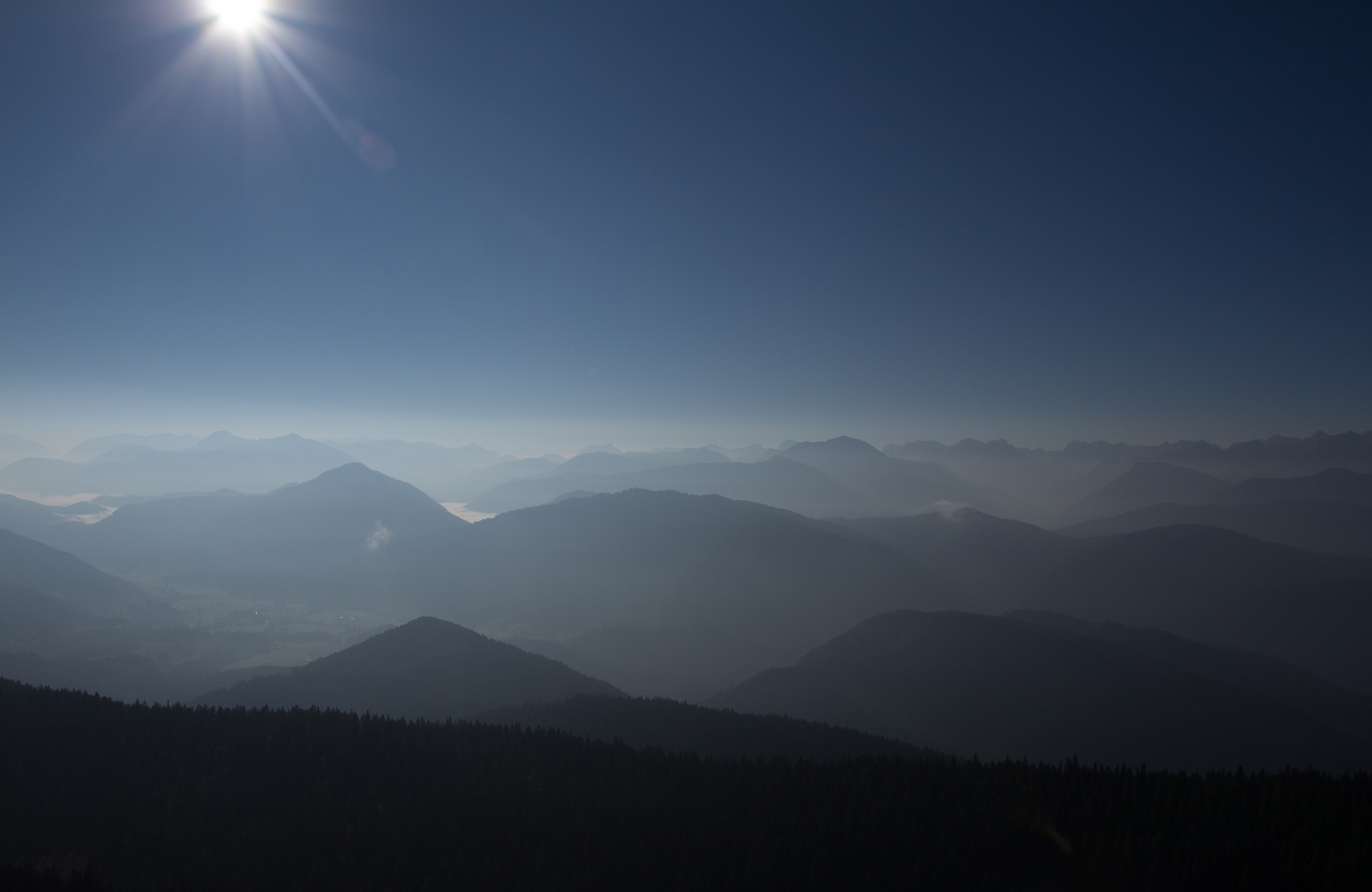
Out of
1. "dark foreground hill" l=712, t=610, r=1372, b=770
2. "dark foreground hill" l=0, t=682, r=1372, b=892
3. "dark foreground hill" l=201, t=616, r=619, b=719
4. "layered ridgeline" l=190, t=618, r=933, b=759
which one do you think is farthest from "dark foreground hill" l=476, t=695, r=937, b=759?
"dark foreground hill" l=712, t=610, r=1372, b=770

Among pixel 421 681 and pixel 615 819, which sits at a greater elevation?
pixel 615 819

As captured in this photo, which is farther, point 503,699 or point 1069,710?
point 1069,710

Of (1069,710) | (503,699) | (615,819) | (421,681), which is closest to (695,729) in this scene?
(615,819)

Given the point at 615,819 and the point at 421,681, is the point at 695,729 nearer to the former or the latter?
the point at 615,819

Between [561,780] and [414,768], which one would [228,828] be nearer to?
[414,768]

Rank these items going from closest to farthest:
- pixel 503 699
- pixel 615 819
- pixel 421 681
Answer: pixel 615 819, pixel 503 699, pixel 421 681

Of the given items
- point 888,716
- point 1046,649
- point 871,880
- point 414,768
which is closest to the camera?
point 871,880

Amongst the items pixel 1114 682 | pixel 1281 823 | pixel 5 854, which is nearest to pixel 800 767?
pixel 1281 823
